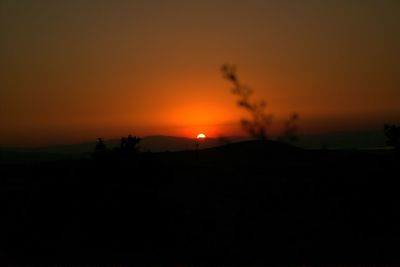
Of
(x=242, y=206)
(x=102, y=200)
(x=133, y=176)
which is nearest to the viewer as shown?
(x=102, y=200)

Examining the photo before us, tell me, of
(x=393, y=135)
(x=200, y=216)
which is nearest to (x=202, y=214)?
(x=200, y=216)

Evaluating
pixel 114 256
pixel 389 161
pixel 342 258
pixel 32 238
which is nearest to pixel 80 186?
pixel 32 238

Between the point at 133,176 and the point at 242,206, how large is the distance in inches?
201

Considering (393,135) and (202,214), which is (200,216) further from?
(393,135)

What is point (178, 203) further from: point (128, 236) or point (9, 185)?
point (9, 185)

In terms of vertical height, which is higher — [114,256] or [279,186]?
[279,186]

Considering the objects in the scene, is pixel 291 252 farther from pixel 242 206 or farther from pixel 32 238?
pixel 32 238

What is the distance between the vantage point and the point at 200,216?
21594 millimetres

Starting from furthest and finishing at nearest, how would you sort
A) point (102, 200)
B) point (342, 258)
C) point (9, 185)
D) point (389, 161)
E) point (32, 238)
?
point (389, 161), point (9, 185), point (102, 200), point (32, 238), point (342, 258)

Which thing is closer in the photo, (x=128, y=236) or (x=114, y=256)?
(x=114, y=256)

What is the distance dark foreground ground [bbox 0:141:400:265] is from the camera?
59.0 ft

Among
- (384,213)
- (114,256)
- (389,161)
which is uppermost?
(389,161)

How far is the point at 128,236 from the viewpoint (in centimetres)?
1988

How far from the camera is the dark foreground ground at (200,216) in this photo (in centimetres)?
1798
